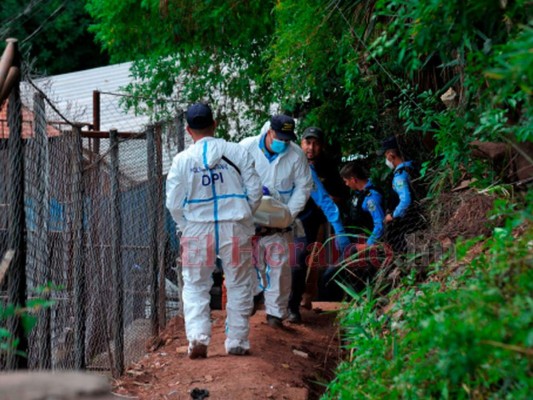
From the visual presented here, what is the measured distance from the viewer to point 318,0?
9273mm

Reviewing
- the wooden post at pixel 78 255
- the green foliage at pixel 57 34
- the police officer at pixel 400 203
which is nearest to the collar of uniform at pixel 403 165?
the police officer at pixel 400 203

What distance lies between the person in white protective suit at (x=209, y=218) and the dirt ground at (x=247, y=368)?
0.29 metres

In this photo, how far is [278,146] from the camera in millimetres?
9617

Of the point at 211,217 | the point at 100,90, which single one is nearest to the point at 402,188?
the point at 211,217

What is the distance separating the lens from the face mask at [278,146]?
378 inches

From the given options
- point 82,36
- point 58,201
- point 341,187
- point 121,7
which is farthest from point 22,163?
point 82,36

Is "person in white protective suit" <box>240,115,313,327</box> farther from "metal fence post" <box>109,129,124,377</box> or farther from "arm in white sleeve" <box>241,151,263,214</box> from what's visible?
"metal fence post" <box>109,129,124,377</box>

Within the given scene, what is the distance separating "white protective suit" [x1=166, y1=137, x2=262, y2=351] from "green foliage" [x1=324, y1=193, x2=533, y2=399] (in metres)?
2.04

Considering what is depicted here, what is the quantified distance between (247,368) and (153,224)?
7.20ft

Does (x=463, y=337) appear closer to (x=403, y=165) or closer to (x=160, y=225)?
(x=403, y=165)

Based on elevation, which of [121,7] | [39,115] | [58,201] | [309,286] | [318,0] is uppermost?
[121,7]

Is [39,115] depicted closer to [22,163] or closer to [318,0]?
Answer: [22,163]

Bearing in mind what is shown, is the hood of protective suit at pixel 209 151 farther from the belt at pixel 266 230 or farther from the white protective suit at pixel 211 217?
the belt at pixel 266 230

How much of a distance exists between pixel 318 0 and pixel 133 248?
2880mm
